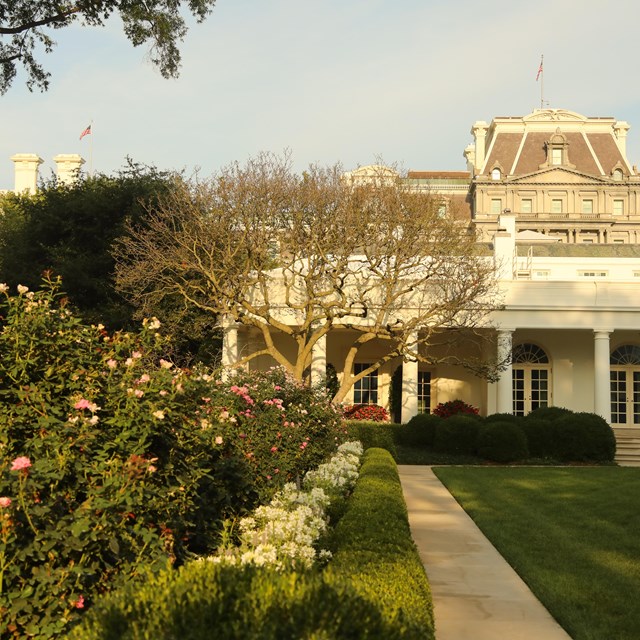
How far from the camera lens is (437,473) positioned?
2041 cm

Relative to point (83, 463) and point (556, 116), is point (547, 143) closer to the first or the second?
point (556, 116)

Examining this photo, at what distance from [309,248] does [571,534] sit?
14779 millimetres

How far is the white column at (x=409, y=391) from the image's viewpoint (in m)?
28.1

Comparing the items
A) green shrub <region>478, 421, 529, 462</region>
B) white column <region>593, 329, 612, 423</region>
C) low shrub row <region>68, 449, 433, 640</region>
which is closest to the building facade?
white column <region>593, 329, 612, 423</region>

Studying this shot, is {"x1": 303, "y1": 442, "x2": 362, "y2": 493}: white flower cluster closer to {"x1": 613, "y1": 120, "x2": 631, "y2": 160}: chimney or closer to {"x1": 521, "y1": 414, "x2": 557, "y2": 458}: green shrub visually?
{"x1": 521, "y1": 414, "x2": 557, "y2": 458}: green shrub

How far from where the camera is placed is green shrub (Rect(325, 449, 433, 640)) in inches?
157

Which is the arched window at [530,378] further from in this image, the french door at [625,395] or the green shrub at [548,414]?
the green shrub at [548,414]

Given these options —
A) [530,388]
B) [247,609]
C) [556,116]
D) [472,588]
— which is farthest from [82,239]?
[556,116]

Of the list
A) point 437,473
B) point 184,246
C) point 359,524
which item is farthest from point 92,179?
point 359,524

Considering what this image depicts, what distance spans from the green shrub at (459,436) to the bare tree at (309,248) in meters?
1.83

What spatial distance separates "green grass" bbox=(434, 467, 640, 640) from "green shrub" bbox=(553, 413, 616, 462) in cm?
353

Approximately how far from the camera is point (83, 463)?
5.00 m

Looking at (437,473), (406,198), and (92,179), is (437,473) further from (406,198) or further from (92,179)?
(92,179)

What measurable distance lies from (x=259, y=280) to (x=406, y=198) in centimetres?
486
